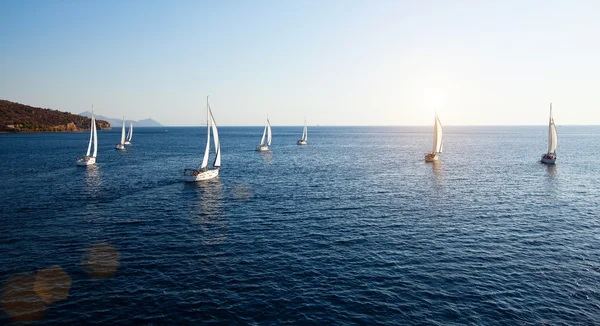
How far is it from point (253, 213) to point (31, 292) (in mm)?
26554

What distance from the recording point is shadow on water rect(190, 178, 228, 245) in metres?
40.9

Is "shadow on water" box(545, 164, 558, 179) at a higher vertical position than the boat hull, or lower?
lower

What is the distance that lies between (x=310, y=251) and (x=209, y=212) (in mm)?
20023

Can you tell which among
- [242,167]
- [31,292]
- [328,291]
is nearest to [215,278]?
[328,291]

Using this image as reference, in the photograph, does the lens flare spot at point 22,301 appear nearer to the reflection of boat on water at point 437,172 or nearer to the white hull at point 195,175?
the white hull at point 195,175

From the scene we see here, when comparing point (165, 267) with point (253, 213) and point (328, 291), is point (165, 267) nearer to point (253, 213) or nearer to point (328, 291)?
point (328, 291)

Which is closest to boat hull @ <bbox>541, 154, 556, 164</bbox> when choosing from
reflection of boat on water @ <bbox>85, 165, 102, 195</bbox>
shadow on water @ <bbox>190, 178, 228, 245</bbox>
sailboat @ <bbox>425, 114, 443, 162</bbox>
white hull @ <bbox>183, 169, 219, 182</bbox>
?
sailboat @ <bbox>425, 114, 443, 162</bbox>

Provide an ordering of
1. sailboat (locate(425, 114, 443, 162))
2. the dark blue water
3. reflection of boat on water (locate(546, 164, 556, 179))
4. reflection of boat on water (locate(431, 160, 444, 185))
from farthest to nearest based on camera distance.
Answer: sailboat (locate(425, 114, 443, 162)) < reflection of boat on water (locate(546, 164, 556, 179)) < reflection of boat on water (locate(431, 160, 444, 185)) < the dark blue water

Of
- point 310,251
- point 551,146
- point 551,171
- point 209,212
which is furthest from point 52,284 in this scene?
point 551,146

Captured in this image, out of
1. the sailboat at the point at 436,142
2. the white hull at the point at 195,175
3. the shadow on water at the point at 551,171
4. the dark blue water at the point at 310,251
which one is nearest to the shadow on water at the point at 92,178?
the dark blue water at the point at 310,251

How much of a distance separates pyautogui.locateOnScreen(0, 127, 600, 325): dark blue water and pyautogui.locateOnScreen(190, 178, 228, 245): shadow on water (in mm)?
378

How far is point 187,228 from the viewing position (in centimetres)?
4341

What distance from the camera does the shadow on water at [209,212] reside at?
40.9 meters

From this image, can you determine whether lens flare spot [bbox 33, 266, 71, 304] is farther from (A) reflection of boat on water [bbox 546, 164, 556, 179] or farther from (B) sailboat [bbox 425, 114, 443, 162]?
(B) sailboat [bbox 425, 114, 443, 162]
